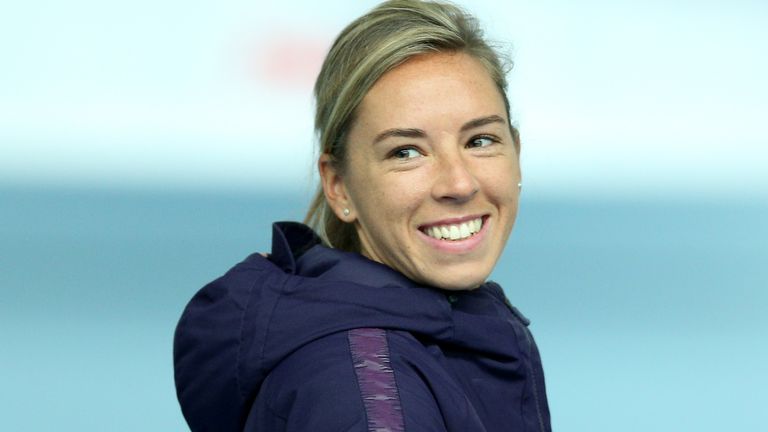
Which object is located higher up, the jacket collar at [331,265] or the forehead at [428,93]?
the forehead at [428,93]

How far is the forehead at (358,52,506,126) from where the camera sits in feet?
5.37

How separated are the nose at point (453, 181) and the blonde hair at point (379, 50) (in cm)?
13

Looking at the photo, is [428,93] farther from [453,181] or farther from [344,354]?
[344,354]

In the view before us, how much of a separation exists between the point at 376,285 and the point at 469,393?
0.16m

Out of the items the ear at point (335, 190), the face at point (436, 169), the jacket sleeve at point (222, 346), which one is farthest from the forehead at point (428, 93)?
the jacket sleeve at point (222, 346)

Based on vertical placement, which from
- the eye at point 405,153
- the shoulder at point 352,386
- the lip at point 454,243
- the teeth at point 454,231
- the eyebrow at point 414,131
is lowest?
the shoulder at point 352,386

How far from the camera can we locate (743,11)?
8055 millimetres

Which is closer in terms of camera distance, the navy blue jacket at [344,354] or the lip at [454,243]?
the navy blue jacket at [344,354]

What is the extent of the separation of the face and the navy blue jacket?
0.05 metres

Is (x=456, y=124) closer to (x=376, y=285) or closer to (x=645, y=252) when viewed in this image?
(x=376, y=285)

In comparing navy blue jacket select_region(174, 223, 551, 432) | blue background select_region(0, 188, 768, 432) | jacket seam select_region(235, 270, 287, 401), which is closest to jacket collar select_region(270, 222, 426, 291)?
navy blue jacket select_region(174, 223, 551, 432)

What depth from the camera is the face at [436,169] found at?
1.64 metres

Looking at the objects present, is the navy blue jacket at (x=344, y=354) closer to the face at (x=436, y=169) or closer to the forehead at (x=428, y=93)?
the face at (x=436, y=169)

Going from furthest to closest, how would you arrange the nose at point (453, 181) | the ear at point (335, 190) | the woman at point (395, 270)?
the ear at point (335, 190) < the nose at point (453, 181) < the woman at point (395, 270)
